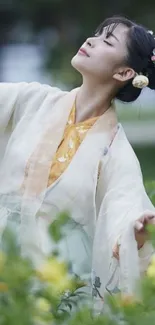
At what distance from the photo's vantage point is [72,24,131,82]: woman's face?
12.1 ft

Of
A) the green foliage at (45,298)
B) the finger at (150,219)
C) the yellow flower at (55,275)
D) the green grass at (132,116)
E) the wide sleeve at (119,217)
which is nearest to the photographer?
the green foliage at (45,298)

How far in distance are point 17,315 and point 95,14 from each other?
13.7m

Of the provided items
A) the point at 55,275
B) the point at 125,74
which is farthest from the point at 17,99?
the point at 55,275

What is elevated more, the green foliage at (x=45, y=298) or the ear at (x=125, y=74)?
the ear at (x=125, y=74)

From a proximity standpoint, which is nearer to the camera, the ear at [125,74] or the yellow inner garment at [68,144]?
the yellow inner garment at [68,144]

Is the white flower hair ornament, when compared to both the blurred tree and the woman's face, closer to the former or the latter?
the woman's face

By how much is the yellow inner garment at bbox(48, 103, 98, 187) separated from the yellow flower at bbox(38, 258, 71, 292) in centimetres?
169

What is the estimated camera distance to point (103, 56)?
3732 mm

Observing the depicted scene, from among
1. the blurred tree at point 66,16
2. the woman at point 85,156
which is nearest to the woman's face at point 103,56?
the woman at point 85,156

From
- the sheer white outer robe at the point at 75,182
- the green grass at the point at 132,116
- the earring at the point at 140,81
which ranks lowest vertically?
the sheer white outer robe at the point at 75,182

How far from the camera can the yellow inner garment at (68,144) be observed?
3.68 meters

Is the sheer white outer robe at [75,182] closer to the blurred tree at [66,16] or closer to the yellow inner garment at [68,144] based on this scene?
the yellow inner garment at [68,144]

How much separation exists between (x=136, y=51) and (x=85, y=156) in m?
0.39

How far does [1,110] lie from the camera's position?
12.6 feet
